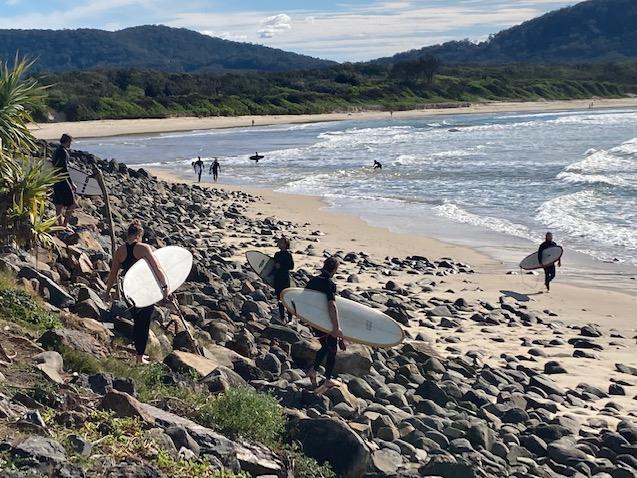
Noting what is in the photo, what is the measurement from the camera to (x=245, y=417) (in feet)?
21.1

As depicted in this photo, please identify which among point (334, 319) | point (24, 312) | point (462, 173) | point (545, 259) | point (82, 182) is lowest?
point (462, 173)

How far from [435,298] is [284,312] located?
442 centimetres

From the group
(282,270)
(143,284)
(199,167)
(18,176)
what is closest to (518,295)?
(282,270)

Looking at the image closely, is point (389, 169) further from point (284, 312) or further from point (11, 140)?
point (11, 140)

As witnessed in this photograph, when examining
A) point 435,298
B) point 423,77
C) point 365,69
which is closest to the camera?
point 435,298

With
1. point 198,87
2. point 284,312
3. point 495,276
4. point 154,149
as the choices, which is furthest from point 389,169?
point 198,87

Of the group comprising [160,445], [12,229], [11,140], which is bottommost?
[160,445]

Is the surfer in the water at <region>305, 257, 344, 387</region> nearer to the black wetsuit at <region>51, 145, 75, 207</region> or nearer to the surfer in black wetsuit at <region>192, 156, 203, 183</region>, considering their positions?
the black wetsuit at <region>51, 145, 75, 207</region>

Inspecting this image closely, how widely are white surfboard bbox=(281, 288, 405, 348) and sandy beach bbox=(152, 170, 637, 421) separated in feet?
7.99

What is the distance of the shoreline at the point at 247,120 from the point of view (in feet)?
218

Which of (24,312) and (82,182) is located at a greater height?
(82,182)

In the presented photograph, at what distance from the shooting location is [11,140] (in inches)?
351

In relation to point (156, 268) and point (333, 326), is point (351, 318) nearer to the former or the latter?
point (333, 326)

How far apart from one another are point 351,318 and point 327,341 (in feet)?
1.72
